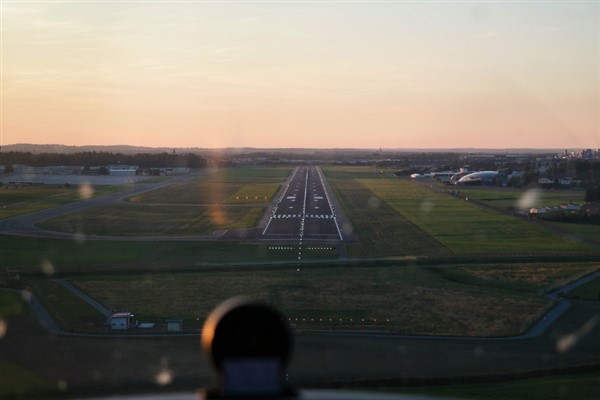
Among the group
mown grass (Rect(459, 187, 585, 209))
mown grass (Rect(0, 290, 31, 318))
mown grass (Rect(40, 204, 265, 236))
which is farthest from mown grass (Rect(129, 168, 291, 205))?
mown grass (Rect(0, 290, 31, 318))

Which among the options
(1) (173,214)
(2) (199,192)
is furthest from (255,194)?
(1) (173,214)

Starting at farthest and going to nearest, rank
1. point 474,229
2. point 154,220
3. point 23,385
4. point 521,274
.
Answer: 1. point 154,220
2. point 474,229
3. point 521,274
4. point 23,385

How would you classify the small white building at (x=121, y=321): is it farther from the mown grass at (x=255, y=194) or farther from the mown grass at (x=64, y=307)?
the mown grass at (x=255, y=194)

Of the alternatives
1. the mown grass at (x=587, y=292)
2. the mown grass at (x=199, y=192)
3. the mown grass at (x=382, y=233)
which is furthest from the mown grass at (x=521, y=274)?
the mown grass at (x=199, y=192)

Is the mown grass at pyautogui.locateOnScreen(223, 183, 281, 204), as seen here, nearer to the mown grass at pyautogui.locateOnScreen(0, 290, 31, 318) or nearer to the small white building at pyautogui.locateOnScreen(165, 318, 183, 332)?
the mown grass at pyautogui.locateOnScreen(0, 290, 31, 318)

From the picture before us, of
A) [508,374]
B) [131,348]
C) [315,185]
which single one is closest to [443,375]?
[508,374]

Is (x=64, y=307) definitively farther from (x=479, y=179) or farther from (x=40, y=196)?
(x=479, y=179)
